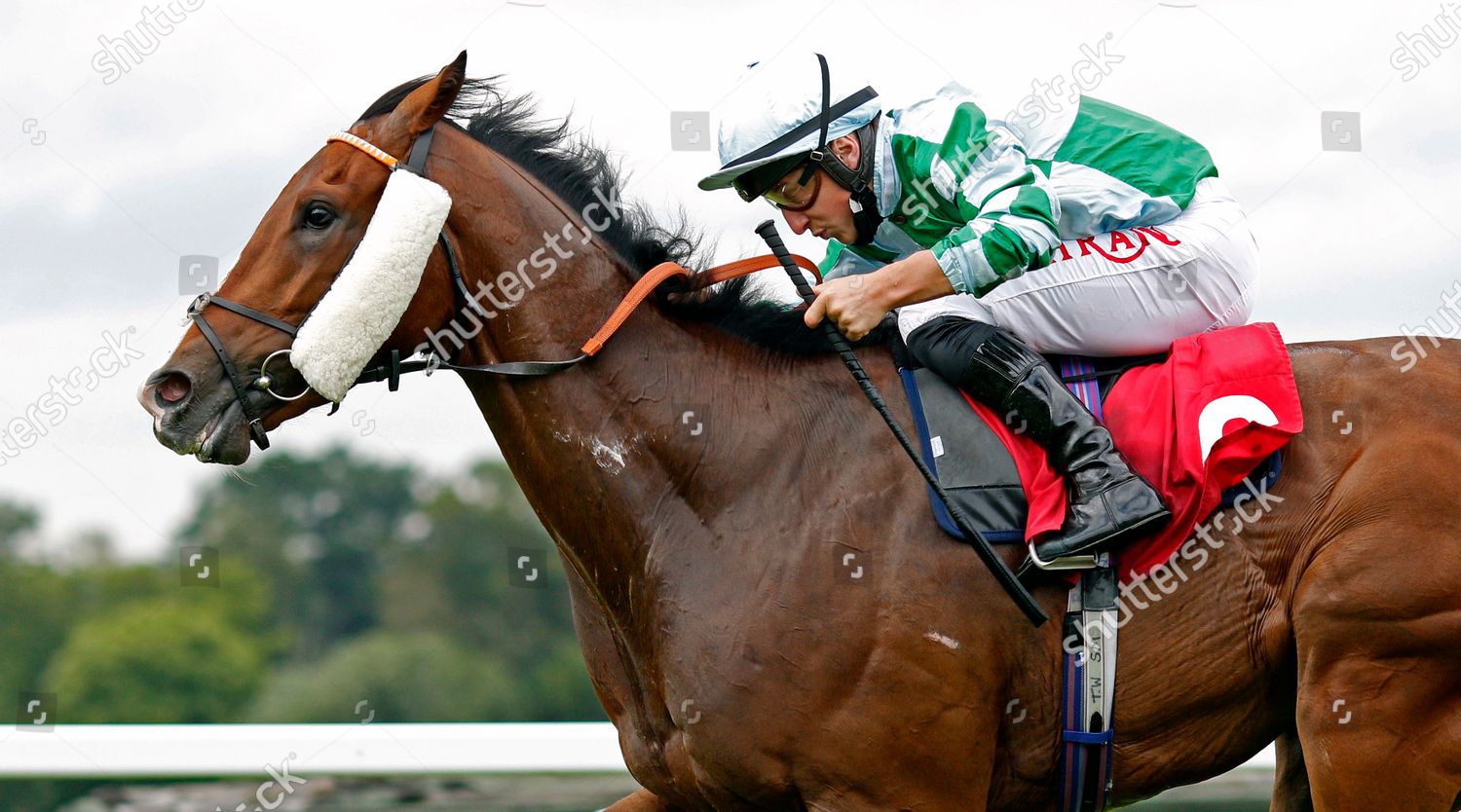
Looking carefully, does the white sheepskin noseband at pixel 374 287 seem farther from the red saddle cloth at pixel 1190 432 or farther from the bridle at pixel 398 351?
the red saddle cloth at pixel 1190 432

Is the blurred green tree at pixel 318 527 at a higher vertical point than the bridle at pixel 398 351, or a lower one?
lower

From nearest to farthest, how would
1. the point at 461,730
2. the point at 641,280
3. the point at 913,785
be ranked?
the point at 913,785
the point at 641,280
the point at 461,730

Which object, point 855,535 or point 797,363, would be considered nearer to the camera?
A: point 855,535

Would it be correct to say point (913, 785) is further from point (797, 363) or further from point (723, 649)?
point (797, 363)

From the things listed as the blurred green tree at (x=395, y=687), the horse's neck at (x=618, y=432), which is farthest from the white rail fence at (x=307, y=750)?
the blurred green tree at (x=395, y=687)

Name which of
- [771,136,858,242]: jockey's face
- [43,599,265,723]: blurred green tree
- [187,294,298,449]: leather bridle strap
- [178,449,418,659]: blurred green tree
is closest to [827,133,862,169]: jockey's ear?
[771,136,858,242]: jockey's face

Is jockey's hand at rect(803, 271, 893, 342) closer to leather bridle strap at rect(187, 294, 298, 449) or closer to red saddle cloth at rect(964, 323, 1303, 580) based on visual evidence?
red saddle cloth at rect(964, 323, 1303, 580)

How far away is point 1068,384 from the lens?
3.33 m

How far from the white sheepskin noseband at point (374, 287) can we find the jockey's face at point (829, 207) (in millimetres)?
852

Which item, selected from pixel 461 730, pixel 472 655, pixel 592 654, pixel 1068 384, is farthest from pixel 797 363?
pixel 472 655

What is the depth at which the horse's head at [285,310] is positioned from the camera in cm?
298

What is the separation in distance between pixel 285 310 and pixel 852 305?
1.19 meters

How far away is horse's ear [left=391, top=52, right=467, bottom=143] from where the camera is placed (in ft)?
10.2

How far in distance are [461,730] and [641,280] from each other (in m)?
3.23
